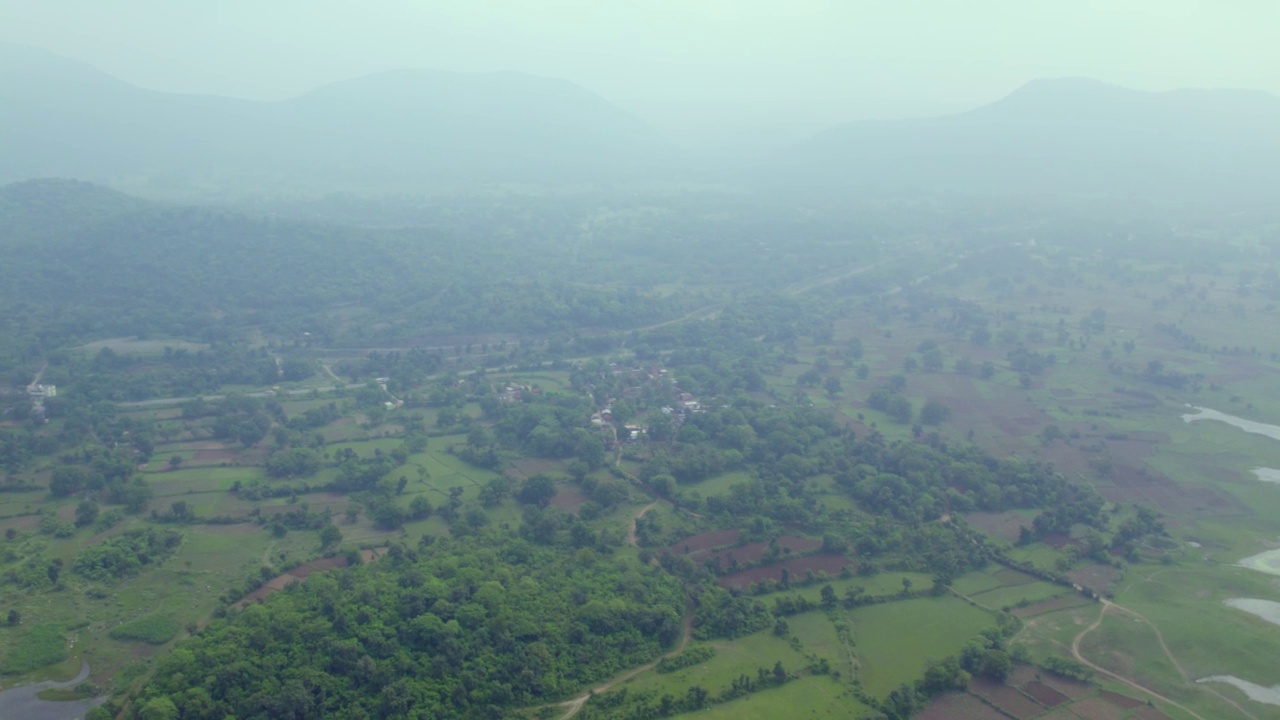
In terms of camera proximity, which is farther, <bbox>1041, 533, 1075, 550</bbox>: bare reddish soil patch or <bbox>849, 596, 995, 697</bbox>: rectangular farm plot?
<bbox>1041, 533, 1075, 550</bbox>: bare reddish soil patch

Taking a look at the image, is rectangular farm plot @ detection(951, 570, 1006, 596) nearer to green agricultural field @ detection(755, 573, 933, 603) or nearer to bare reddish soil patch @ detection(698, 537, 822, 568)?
green agricultural field @ detection(755, 573, 933, 603)

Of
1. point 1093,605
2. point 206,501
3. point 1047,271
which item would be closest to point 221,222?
point 206,501

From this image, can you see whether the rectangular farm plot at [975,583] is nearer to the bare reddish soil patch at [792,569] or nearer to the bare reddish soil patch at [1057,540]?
the bare reddish soil patch at [1057,540]

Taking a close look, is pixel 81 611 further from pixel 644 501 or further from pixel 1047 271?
pixel 1047 271

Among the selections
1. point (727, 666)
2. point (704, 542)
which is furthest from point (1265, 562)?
point (727, 666)

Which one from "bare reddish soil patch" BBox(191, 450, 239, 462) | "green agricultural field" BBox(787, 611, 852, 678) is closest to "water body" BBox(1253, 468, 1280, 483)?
"green agricultural field" BBox(787, 611, 852, 678)

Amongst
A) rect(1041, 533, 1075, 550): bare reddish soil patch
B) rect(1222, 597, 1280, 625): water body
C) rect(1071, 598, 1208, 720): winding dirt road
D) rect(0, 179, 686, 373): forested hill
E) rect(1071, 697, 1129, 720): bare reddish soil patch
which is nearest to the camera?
rect(1071, 697, 1129, 720): bare reddish soil patch
